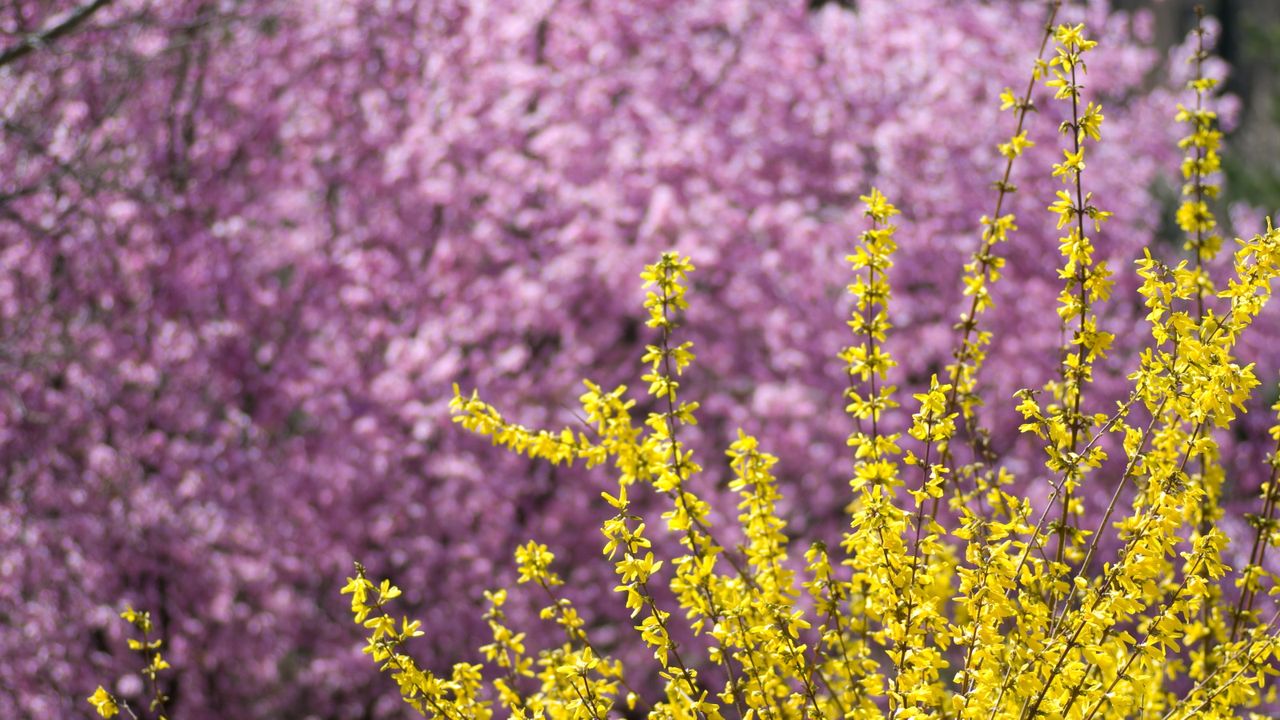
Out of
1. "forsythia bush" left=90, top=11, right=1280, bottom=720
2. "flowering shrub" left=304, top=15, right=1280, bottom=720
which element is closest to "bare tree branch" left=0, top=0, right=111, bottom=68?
"forsythia bush" left=90, top=11, right=1280, bottom=720

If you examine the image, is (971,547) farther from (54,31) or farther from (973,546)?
(54,31)

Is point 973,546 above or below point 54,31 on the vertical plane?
below

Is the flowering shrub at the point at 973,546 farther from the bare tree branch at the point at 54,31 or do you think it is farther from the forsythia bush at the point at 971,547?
the bare tree branch at the point at 54,31

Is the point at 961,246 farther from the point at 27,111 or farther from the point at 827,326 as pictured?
the point at 27,111

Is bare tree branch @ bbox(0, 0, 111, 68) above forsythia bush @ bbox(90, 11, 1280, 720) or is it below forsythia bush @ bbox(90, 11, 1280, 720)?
above

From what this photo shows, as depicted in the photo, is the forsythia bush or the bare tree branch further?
the bare tree branch

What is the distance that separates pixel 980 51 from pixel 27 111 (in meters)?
5.30

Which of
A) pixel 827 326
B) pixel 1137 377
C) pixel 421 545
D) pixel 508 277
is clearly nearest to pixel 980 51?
pixel 827 326

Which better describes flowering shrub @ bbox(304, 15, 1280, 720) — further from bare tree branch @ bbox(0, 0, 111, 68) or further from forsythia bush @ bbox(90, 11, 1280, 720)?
bare tree branch @ bbox(0, 0, 111, 68)

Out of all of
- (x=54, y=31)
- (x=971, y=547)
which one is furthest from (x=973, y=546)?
(x=54, y=31)

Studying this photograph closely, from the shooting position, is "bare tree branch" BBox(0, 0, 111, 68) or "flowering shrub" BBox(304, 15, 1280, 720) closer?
"flowering shrub" BBox(304, 15, 1280, 720)

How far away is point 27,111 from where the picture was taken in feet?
19.4

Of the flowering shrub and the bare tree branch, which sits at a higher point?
the bare tree branch

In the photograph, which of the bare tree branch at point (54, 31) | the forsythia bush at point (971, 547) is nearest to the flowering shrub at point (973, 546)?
the forsythia bush at point (971, 547)
